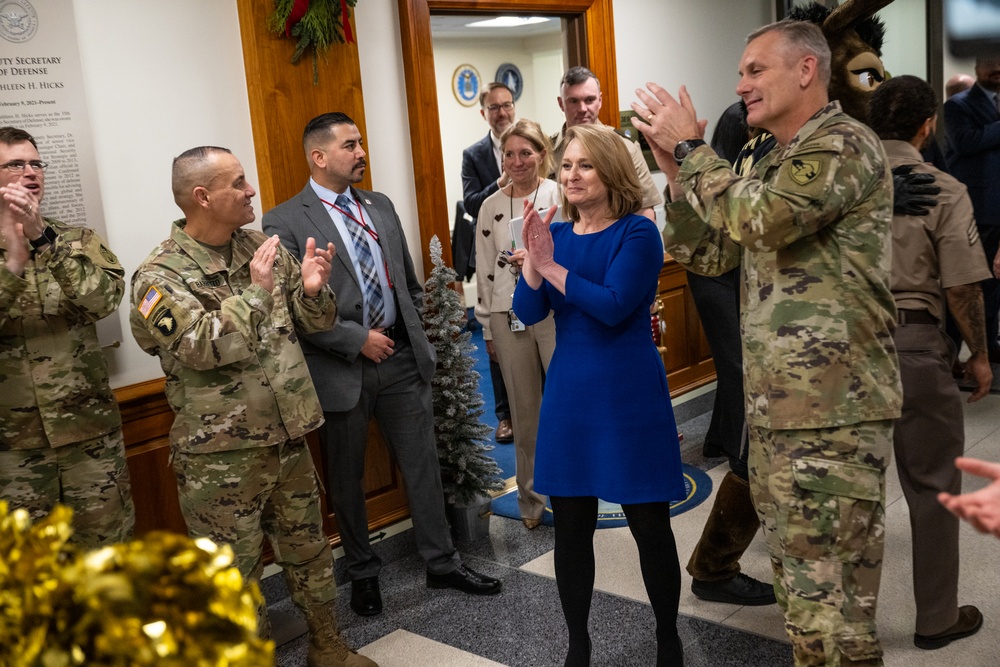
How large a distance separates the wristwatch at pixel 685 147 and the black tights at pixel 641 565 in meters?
0.95

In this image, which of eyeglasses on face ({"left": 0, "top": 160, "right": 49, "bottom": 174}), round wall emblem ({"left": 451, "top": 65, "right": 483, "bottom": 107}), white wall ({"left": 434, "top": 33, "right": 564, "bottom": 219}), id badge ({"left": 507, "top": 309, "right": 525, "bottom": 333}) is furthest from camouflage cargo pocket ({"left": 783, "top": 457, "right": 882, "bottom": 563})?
round wall emblem ({"left": 451, "top": 65, "right": 483, "bottom": 107})

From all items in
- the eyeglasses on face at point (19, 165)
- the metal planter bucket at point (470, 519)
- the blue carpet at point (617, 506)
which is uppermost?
the eyeglasses on face at point (19, 165)

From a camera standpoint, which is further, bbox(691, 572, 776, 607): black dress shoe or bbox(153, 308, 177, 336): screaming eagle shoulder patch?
bbox(691, 572, 776, 607): black dress shoe

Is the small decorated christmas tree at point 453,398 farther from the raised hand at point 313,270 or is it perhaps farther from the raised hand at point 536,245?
the raised hand at point 536,245

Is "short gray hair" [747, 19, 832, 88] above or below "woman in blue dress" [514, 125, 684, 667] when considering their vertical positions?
above

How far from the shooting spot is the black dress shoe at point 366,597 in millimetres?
3330

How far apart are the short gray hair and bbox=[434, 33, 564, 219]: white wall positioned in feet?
26.2

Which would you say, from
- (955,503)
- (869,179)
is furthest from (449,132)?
(955,503)

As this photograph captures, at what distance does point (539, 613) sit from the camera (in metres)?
3.21

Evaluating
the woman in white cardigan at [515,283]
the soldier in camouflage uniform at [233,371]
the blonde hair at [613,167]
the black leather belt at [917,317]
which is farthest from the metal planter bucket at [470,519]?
the black leather belt at [917,317]

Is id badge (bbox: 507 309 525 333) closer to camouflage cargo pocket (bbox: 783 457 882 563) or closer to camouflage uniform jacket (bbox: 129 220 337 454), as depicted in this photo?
camouflage uniform jacket (bbox: 129 220 337 454)

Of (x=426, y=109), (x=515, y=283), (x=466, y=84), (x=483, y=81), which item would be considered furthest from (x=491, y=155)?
(x=483, y=81)

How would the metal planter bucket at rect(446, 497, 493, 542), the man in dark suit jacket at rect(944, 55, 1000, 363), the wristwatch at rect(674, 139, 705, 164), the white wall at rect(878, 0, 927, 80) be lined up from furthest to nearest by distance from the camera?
the white wall at rect(878, 0, 927, 80)
the man in dark suit jacket at rect(944, 55, 1000, 363)
the metal planter bucket at rect(446, 497, 493, 542)
the wristwatch at rect(674, 139, 705, 164)

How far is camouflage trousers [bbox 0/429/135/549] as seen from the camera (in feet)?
8.59
